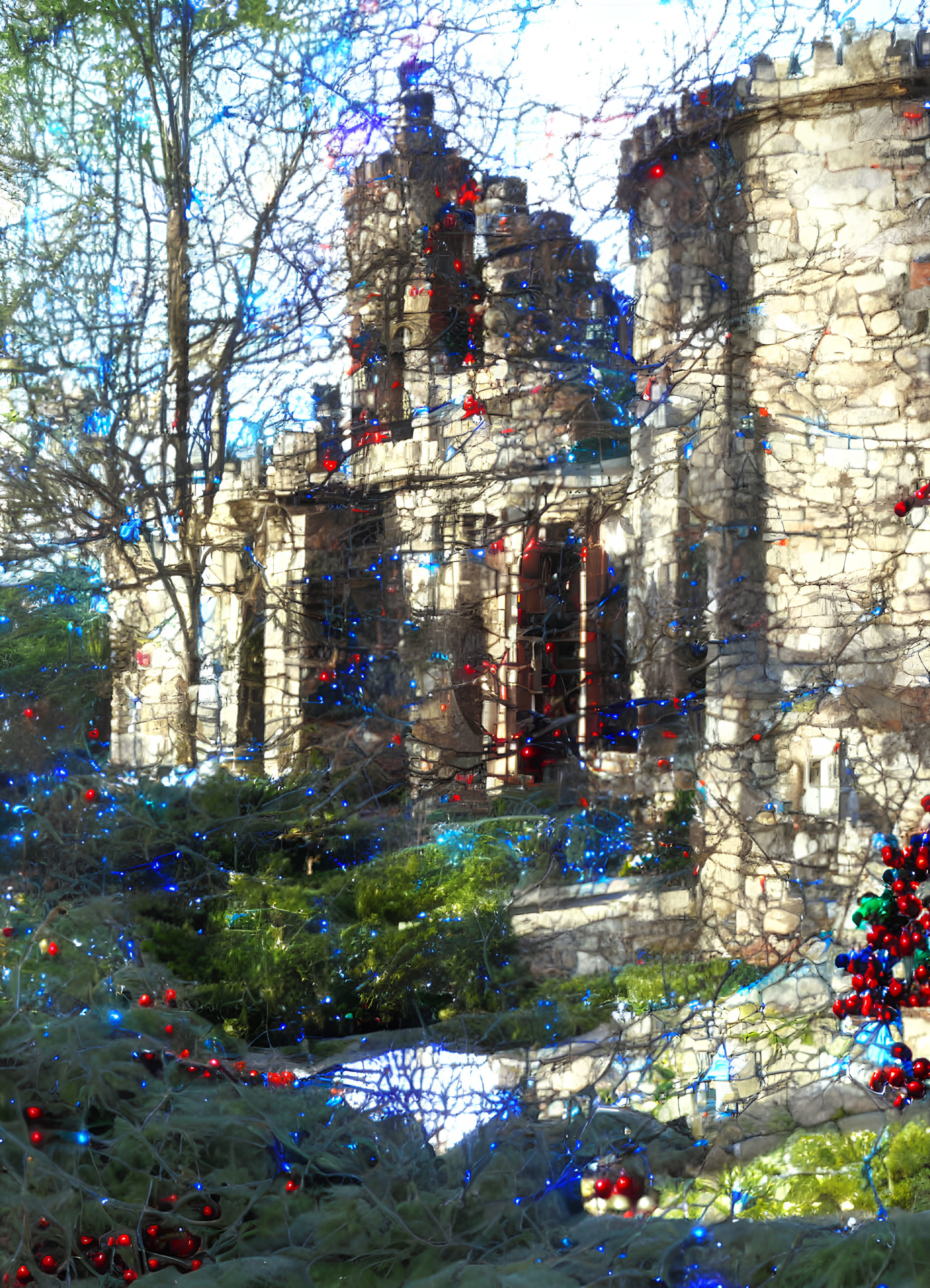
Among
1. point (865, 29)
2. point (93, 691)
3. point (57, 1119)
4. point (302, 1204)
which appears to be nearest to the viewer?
point (302, 1204)

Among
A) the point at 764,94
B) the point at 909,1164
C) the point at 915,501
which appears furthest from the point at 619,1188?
the point at 764,94

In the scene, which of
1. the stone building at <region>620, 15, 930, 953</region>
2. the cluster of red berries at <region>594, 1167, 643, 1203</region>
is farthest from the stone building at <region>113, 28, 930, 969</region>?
the cluster of red berries at <region>594, 1167, 643, 1203</region>

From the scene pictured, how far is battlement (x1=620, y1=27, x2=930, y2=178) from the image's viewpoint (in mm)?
2414

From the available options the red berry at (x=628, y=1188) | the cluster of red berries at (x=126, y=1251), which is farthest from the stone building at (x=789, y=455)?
the cluster of red berries at (x=126, y=1251)

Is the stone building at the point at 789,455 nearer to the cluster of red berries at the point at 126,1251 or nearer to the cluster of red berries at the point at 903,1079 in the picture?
the cluster of red berries at the point at 903,1079

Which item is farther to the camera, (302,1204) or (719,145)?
(719,145)

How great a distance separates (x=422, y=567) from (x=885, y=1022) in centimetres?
143

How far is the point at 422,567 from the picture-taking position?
261 centimetres

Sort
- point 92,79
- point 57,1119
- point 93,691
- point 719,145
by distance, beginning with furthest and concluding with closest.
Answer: point 93,691, point 92,79, point 719,145, point 57,1119

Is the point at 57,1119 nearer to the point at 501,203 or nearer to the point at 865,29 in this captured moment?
the point at 501,203

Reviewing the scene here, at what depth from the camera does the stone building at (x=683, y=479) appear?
2.42 m

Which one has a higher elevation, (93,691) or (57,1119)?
(93,691)

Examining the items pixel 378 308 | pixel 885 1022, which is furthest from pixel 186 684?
pixel 885 1022

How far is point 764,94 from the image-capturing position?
7.99ft
